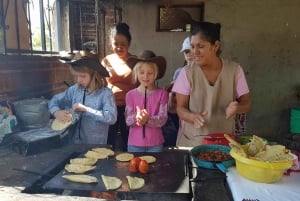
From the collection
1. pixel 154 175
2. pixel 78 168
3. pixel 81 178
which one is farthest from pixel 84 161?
pixel 154 175

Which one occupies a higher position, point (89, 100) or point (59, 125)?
point (89, 100)

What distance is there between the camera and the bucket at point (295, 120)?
4564 mm

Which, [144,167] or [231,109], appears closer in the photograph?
[144,167]

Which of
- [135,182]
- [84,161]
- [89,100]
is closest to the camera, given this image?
[135,182]

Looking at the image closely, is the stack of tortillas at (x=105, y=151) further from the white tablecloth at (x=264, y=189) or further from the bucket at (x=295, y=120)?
the bucket at (x=295, y=120)

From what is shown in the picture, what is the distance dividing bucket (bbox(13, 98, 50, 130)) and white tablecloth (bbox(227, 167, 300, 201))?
1.48 meters

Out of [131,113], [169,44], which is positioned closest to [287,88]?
[169,44]

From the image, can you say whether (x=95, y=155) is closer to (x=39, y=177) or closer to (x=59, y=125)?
(x=39, y=177)

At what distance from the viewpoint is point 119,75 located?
2838 millimetres

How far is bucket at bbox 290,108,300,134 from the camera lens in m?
4.56

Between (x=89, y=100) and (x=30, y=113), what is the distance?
1.46ft

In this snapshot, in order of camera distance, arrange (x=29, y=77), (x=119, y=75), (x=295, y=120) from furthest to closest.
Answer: (x=295, y=120)
(x=119, y=75)
(x=29, y=77)

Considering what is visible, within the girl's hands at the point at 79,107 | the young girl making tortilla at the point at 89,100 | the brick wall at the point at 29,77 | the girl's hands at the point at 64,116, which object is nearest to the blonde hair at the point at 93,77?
the young girl making tortilla at the point at 89,100

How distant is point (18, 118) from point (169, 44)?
3159mm
